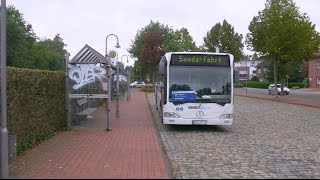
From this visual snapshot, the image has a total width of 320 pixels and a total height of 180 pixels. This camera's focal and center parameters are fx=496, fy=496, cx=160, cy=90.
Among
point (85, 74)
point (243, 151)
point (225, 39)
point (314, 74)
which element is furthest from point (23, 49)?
point (243, 151)

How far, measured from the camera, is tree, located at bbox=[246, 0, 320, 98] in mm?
44594

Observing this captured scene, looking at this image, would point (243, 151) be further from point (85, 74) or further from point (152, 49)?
point (152, 49)

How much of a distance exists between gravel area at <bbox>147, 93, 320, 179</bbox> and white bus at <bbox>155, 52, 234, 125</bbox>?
500mm

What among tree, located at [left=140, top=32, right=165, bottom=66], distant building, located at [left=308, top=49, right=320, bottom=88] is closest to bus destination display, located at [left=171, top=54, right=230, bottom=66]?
tree, located at [left=140, top=32, right=165, bottom=66]

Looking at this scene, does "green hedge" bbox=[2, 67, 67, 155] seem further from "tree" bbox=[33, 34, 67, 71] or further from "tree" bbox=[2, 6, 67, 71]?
"tree" bbox=[33, 34, 67, 71]

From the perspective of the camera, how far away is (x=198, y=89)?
54.0ft

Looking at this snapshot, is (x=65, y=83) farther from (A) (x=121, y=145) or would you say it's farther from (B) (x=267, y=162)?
(B) (x=267, y=162)

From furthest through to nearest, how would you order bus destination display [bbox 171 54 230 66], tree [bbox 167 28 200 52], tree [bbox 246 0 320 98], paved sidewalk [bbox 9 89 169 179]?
1. tree [bbox 167 28 200 52]
2. tree [bbox 246 0 320 98]
3. bus destination display [bbox 171 54 230 66]
4. paved sidewalk [bbox 9 89 169 179]

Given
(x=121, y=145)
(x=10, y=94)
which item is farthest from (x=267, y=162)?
(x=10, y=94)

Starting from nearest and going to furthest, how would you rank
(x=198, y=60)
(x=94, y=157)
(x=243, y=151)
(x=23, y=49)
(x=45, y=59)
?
(x=94, y=157) < (x=243, y=151) < (x=198, y=60) < (x=23, y=49) < (x=45, y=59)

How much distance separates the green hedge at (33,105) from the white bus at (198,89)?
Result: 360cm

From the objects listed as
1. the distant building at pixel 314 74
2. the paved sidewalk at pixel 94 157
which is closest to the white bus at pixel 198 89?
the paved sidewalk at pixel 94 157

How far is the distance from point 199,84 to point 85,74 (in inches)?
150

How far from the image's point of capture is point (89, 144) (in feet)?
40.7
